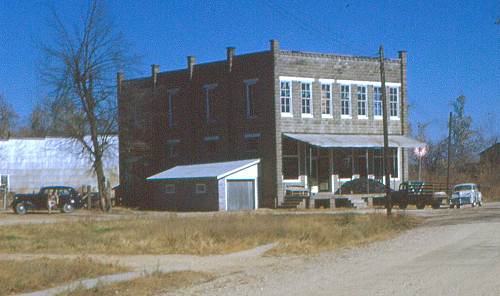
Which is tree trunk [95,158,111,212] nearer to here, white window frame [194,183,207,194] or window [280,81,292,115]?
white window frame [194,183,207,194]

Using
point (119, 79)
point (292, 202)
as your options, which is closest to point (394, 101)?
point (292, 202)

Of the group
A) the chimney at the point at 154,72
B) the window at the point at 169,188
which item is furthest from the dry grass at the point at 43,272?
the chimney at the point at 154,72

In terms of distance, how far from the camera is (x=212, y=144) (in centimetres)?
5628

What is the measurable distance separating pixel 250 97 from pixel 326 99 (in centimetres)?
498

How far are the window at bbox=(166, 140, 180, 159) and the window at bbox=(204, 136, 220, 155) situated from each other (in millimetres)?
3092

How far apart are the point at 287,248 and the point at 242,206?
2668cm

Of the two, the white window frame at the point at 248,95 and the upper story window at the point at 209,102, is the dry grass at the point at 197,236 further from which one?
the upper story window at the point at 209,102

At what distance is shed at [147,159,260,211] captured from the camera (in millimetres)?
50438

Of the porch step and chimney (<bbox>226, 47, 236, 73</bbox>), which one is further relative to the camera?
chimney (<bbox>226, 47, 236, 73</bbox>)

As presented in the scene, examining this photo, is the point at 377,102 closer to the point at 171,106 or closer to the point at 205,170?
the point at 205,170

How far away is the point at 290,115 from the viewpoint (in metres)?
51.9

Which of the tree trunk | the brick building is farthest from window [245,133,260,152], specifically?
the tree trunk

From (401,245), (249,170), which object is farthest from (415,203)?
(401,245)

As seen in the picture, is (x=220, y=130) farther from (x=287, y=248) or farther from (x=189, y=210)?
(x=287, y=248)
